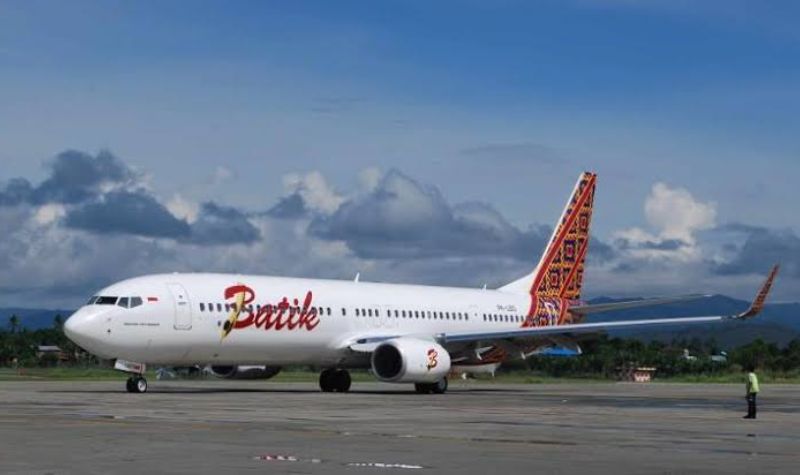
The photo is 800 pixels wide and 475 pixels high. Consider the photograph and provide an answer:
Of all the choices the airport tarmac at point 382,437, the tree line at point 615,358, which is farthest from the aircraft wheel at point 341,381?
the tree line at point 615,358

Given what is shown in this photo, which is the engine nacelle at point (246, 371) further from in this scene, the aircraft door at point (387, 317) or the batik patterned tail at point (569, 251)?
the batik patterned tail at point (569, 251)

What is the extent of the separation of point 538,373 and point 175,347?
48596 mm

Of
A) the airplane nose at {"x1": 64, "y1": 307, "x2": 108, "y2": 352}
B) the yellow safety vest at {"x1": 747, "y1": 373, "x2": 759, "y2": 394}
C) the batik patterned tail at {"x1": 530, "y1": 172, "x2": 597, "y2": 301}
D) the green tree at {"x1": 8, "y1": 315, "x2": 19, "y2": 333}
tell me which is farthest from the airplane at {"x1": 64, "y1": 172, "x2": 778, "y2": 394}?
the green tree at {"x1": 8, "y1": 315, "x2": 19, "y2": 333}

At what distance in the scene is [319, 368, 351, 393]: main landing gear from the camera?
174ft

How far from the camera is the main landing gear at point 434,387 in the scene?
50.7m

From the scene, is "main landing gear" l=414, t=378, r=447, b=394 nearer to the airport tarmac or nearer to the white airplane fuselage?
the white airplane fuselage

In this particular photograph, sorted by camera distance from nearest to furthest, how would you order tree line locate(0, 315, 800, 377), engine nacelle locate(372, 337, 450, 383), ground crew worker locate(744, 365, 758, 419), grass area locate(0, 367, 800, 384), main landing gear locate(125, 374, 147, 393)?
ground crew worker locate(744, 365, 758, 419) < main landing gear locate(125, 374, 147, 393) < engine nacelle locate(372, 337, 450, 383) < grass area locate(0, 367, 800, 384) < tree line locate(0, 315, 800, 377)

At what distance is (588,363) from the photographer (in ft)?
342

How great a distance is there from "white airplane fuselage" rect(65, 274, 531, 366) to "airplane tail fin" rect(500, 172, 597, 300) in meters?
6.60

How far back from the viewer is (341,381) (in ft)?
174

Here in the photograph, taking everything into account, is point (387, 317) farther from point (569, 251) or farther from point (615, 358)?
point (615, 358)

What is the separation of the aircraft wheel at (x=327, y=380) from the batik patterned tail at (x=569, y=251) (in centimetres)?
1319

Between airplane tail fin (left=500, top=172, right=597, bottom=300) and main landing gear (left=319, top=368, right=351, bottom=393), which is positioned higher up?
airplane tail fin (left=500, top=172, right=597, bottom=300)

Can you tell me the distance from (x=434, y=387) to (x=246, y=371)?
7.87m
